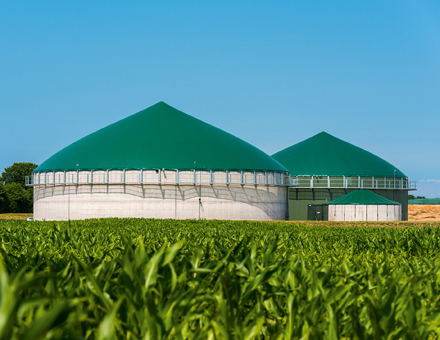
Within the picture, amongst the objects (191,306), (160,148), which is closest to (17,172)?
(160,148)

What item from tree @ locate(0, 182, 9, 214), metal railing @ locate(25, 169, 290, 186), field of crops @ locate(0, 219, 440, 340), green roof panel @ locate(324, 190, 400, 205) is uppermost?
metal railing @ locate(25, 169, 290, 186)

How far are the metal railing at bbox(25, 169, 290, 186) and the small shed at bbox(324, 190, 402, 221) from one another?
10039mm

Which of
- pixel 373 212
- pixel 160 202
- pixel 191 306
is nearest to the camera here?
pixel 191 306

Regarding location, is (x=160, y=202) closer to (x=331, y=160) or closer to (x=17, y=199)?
(x=331, y=160)

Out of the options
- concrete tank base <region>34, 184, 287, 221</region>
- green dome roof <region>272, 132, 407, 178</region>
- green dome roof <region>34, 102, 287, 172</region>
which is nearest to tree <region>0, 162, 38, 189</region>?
green dome roof <region>34, 102, 287, 172</region>

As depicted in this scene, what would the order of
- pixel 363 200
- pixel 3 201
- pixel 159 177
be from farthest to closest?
1. pixel 3 201
2. pixel 363 200
3. pixel 159 177

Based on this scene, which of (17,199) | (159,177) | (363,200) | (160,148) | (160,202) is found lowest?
(17,199)

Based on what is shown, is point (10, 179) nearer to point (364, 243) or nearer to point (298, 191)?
point (298, 191)

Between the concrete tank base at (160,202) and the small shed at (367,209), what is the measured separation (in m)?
9.87

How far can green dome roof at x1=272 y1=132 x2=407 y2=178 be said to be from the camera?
7475 centimetres

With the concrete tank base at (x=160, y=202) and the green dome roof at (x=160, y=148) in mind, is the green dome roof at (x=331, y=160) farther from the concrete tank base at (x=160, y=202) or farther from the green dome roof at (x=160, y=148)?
the concrete tank base at (x=160, y=202)

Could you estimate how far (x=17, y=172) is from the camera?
114500 millimetres

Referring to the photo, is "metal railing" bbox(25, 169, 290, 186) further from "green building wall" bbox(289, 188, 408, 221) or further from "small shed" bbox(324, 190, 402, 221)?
"green building wall" bbox(289, 188, 408, 221)

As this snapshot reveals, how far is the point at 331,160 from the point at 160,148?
3164cm
